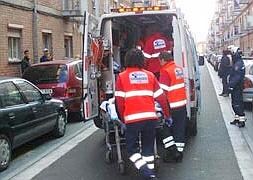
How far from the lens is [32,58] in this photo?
65.0 feet

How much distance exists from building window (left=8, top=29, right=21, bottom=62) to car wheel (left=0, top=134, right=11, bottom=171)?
9824 mm

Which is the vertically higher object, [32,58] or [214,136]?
[32,58]

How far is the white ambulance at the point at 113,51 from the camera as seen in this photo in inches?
343

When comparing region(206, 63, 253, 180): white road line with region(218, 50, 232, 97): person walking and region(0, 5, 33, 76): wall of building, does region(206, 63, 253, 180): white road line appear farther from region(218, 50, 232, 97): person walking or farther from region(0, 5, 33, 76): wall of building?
region(0, 5, 33, 76): wall of building

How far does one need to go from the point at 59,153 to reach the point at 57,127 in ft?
5.06

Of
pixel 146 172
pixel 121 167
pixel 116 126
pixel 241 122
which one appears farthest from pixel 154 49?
pixel 146 172

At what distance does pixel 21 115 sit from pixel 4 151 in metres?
0.82

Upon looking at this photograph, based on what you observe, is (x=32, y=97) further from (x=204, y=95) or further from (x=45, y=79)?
(x=204, y=95)

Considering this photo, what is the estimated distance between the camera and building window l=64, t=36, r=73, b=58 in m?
25.3

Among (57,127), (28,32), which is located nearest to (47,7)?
(28,32)

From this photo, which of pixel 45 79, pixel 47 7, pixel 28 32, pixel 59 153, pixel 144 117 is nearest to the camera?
pixel 144 117

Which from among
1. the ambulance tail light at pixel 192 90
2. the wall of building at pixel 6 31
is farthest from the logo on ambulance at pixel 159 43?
the wall of building at pixel 6 31

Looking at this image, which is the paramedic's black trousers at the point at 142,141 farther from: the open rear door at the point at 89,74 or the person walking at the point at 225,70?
the person walking at the point at 225,70

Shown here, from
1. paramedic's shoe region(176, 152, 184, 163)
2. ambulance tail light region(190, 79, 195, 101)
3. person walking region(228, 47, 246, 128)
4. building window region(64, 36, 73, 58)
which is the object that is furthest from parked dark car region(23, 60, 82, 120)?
building window region(64, 36, 73, 58)
